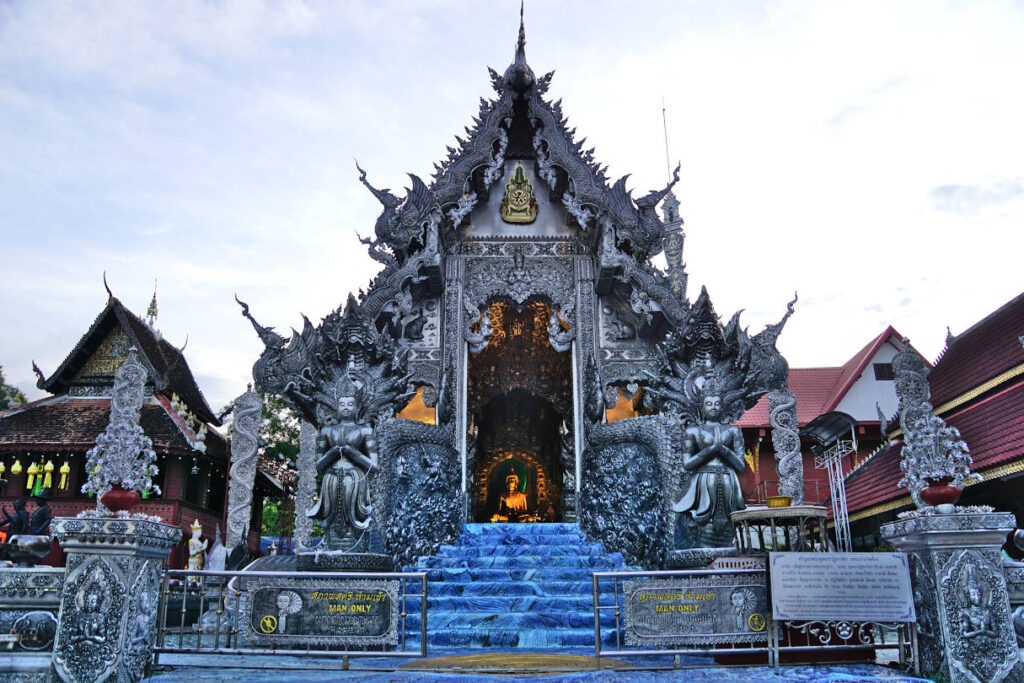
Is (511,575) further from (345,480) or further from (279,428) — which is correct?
(279,428)

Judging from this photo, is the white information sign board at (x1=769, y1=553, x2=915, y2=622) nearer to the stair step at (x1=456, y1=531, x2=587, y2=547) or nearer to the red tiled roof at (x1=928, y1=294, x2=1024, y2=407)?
the stair step at (x1=456, y1=531, x2=587, y2=547)

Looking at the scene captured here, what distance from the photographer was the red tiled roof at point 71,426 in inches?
628

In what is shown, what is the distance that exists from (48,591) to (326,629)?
190cm

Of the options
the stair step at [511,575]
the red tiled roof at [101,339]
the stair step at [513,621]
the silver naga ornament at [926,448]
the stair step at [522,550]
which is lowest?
the stair step at [513,621]

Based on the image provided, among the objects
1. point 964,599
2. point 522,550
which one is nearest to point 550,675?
point 964,599

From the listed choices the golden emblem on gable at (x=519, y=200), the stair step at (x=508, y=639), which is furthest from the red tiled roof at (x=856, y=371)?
the stair step at (x=508, y=639)

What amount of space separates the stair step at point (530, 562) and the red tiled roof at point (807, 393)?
30.4 feet

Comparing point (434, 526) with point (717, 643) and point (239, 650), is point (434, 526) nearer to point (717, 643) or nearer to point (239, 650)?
point (239, 650)

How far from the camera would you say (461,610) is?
7.37 meters

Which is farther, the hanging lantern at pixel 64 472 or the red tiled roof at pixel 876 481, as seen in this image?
the hanging lantern at pixel 64 472

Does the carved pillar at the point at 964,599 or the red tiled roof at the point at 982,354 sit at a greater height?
the red tiled roof at the point at 982,354

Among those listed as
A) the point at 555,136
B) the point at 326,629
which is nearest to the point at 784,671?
the point at 326,629

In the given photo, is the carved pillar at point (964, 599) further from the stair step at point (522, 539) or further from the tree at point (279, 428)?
the tree at point (279, 428)

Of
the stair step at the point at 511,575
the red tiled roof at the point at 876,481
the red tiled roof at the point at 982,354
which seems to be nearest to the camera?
the stair step at the point at 511,575
